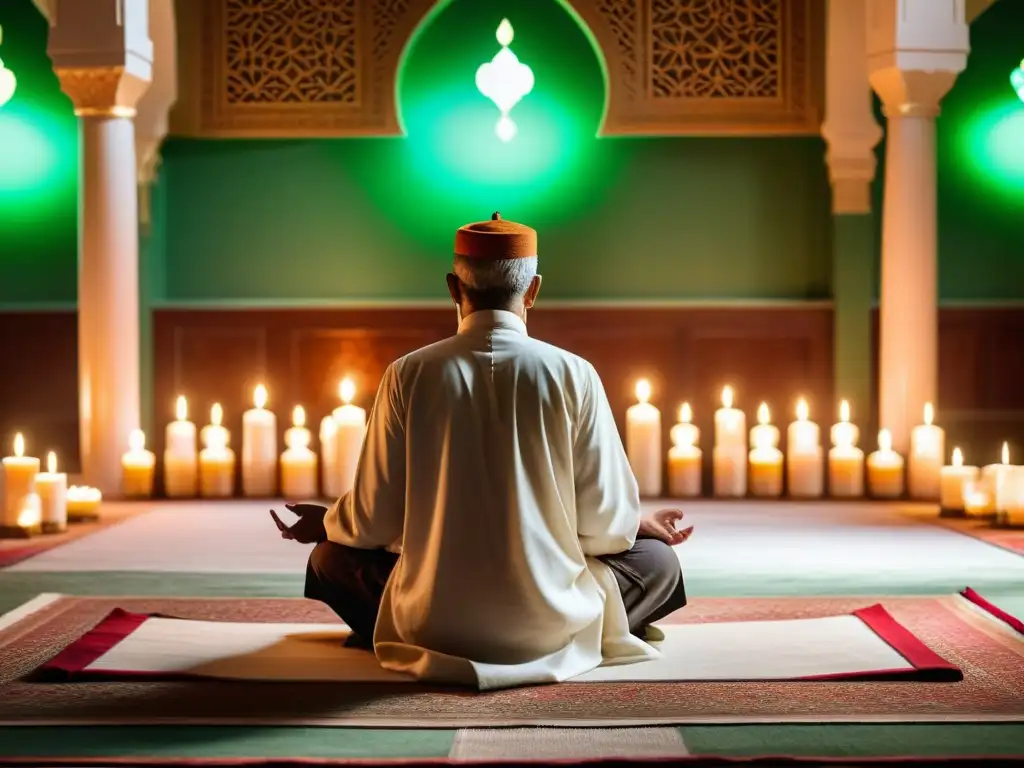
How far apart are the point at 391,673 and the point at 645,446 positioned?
365 cm

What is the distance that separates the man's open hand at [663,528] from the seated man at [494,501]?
0.49 feet

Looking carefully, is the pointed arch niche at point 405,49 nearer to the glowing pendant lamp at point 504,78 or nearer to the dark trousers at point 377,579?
the glowing pendant lamp at point 504,78

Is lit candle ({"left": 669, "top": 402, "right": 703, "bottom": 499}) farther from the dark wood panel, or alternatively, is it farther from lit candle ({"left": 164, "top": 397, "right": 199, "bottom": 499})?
the dark wood panel

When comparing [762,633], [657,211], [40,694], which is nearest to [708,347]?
[657,211]

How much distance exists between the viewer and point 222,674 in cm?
348

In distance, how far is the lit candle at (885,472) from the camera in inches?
274

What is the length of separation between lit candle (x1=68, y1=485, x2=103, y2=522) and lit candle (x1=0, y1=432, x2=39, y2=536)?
42 centimetres

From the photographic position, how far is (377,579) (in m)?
3.67

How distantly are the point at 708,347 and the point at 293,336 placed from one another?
85.3 inches

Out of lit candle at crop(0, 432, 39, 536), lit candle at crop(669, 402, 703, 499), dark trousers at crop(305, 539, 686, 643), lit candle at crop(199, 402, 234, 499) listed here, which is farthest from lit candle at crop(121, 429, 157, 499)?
dark trousers at crop(305, 539, 686, 643)

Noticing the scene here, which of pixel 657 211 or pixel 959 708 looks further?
pixel 657 211

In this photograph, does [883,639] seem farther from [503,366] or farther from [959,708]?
[503,366]

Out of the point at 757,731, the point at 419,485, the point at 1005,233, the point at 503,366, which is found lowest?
the point at 757,731

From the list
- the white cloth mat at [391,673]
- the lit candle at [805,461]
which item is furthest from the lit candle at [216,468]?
the white cloth mat at [391,673]
